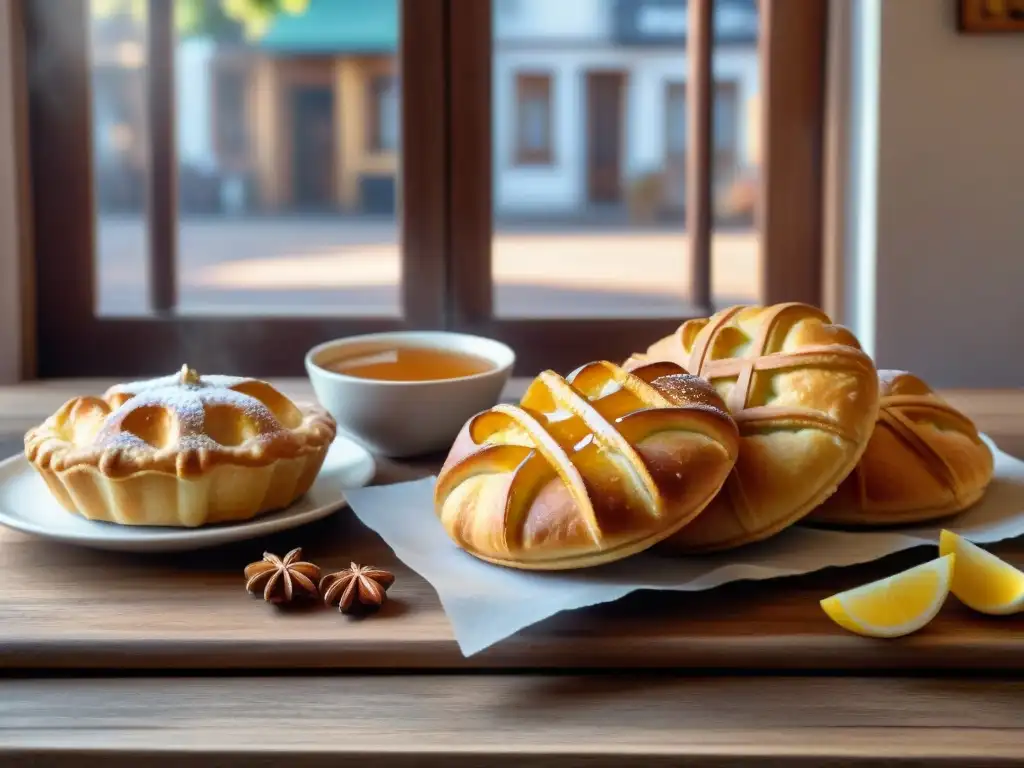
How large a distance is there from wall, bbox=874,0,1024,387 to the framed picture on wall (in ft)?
0.06

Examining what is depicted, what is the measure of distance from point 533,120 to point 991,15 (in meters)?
0.82

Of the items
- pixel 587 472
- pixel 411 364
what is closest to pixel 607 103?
pixel 411 364

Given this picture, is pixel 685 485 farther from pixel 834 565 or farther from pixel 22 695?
pixel 22 695

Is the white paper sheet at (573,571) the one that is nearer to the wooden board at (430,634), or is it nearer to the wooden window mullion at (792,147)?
the wooden board at (430,634)

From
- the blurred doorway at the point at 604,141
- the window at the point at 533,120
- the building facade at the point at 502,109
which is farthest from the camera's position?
the blurred doorway at the point at 604,141

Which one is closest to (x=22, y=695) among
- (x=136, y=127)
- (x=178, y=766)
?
(x=178, y=766)

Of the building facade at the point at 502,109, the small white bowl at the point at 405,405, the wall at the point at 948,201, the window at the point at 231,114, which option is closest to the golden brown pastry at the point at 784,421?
the small white bowl at the point at 405,405

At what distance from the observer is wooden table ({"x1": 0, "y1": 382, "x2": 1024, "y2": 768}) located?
2.04 feet

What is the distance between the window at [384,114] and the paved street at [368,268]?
0.14 metres

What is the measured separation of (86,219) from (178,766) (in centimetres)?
129

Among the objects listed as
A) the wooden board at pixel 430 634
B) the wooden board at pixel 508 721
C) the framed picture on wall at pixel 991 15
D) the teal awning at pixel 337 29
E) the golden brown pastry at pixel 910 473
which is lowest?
the wooden board at pixel 508 721

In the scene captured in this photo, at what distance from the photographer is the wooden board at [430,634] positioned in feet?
2.35

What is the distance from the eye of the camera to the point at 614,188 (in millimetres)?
2256

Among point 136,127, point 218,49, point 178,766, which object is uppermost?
point 218,49
